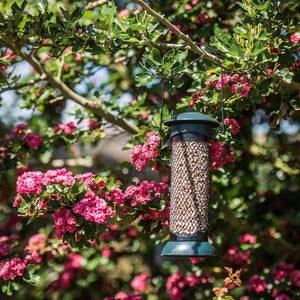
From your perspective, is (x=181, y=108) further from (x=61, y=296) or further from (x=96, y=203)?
(x=61, y=296)

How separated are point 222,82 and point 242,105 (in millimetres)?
344

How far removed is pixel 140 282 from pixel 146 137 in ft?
6.79

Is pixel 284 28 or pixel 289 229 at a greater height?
pixel 284 28

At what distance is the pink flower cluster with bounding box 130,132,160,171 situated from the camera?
3.07 m

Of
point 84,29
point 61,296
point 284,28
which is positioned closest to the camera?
point 84,29

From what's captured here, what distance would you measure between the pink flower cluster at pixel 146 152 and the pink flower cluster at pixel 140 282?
7.21ft

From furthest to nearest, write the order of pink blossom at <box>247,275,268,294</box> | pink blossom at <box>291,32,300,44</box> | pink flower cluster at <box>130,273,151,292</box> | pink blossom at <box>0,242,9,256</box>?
pink flower cluster at <box>130,273,151,292</box>, pink blossom at <box>247,275,268,294</box>, pink blossom at <box>0,242,9,256</box>, pink blossom at <box>291,32,300,44</box>

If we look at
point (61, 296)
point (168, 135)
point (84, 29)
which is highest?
point (84, 29)

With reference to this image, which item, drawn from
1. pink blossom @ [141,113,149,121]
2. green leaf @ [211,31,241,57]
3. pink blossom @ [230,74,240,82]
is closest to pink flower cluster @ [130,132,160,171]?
pink blossom @ [230,74,240,82]

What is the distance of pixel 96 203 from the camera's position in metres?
2.89

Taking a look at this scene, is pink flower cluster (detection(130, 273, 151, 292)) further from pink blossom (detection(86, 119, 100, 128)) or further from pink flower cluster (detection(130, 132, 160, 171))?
pink flower cluster (detection(130, 132, 160, 171))

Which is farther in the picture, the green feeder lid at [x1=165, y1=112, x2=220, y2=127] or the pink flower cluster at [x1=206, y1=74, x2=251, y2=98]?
the pink flower cluster at [x1=206, y1=74, x2=251, y2=98]

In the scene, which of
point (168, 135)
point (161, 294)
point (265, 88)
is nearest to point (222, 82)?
point (265, 88)

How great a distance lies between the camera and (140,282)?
504 cm
